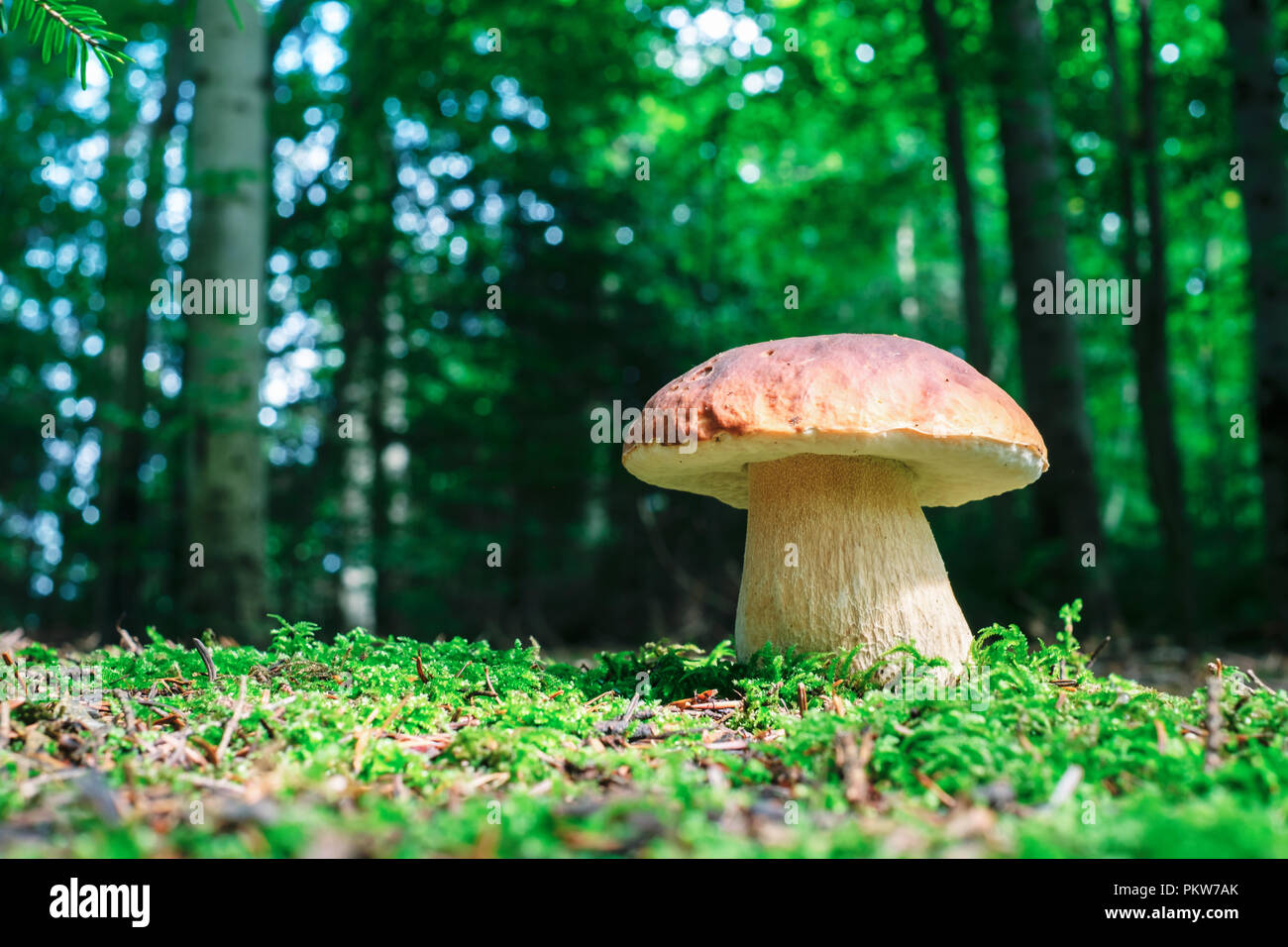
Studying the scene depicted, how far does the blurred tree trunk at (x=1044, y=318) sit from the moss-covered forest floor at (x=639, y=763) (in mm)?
3533

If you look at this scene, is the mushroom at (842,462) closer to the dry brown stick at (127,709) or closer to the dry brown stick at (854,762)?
the dry brown stick at (854,762)

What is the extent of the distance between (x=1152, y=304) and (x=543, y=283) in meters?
6.08

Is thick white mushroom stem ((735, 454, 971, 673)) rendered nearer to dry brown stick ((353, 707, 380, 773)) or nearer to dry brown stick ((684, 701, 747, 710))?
dry brown stick ((684, 701, 747, 710))

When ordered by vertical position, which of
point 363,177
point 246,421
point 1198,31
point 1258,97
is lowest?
point 246,421

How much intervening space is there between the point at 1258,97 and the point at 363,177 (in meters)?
8.22

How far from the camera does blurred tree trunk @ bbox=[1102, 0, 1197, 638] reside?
4.48m

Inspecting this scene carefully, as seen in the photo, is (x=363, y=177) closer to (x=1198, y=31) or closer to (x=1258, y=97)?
(x=1258, y=97)

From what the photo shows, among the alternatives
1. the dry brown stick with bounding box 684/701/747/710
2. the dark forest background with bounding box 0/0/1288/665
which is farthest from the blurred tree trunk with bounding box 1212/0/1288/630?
the dry brown stick with bounding box 684/701/747/710

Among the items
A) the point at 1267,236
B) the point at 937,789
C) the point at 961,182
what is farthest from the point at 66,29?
the point at 1267,236

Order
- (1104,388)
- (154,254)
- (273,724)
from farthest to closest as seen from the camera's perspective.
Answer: (1104,388), (154,254), (273,724)

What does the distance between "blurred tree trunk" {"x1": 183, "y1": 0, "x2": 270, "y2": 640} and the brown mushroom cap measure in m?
4.10

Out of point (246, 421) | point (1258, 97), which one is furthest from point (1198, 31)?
point (246, 421)

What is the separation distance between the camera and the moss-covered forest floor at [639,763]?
1048mm
